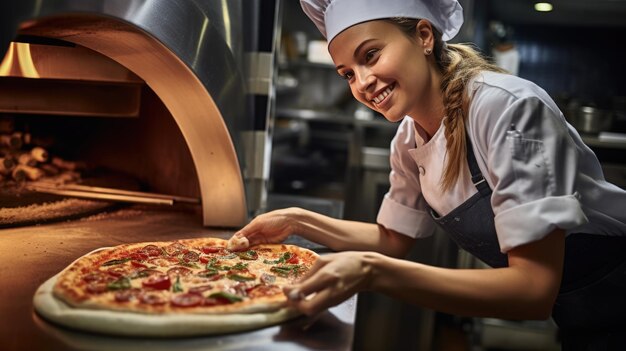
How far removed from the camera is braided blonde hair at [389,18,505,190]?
1.69 m

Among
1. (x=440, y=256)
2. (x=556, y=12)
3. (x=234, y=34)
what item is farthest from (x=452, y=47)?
(x=556, y=12)

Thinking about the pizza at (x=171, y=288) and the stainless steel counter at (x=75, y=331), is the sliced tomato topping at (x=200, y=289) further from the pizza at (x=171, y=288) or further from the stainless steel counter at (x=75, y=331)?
the stainless steel counter at (x=75, y=331)

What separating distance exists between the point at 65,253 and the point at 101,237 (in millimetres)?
208

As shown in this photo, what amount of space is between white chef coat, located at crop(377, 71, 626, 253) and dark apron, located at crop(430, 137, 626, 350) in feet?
0.10

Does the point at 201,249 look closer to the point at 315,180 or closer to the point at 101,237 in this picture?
the point at 101,237

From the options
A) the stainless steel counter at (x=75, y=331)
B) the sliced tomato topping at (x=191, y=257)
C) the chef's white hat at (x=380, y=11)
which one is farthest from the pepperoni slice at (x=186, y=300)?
the chef's white hat at (x=380, y=11)

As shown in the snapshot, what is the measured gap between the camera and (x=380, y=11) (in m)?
1.71

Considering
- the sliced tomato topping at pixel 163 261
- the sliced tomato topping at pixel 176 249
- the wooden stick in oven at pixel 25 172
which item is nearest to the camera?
the sliced tomato topping at pixel 163 261

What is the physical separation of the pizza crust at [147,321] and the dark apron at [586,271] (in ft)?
2.04

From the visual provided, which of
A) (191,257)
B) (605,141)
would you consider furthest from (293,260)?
(605,141)

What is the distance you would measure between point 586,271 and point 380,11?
0.89m

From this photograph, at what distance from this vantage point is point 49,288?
1.54 m

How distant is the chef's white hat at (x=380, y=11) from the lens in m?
1.71

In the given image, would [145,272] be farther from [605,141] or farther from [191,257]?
[605,141]
